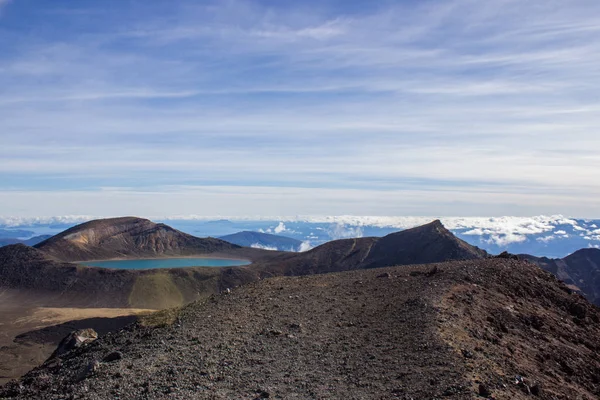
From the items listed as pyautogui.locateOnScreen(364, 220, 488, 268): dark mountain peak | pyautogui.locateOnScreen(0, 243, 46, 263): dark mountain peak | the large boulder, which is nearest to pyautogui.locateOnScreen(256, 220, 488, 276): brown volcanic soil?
pyautogui.locateOnScreen(364, 220, 488, 268): dark mountain peak

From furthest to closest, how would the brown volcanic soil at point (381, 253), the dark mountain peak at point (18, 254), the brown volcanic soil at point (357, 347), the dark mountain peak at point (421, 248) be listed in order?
1. the dark mountain peak at point (18, 254)
2. the brown volcanic soil at point (381, 253)
3. the dark mountain peak at point (421, 248)
4. the brown volcanic soil at point (357, 347)

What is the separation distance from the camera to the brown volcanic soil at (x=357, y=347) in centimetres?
1555

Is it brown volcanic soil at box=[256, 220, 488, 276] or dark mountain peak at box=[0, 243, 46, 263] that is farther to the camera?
dark mountain peak at box=[0, 243, 46, 263]

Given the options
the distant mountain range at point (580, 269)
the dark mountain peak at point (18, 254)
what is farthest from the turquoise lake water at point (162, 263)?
the distant mountain range at point (580, 269)

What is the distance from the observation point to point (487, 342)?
→ 1916cm

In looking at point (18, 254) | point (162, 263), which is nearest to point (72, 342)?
point (18, 254)

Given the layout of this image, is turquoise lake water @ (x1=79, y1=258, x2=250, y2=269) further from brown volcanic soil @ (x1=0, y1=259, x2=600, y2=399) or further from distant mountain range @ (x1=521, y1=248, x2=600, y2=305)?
brown volcanic soil @ (x1=0, y1=259, x2=600, y2=399)

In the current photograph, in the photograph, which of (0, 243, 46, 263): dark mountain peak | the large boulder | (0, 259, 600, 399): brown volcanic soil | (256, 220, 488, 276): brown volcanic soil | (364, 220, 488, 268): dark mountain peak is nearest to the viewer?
(0, 259, 600, 399): brown volcanic soil

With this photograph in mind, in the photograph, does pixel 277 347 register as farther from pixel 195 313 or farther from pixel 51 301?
pixel 51 301

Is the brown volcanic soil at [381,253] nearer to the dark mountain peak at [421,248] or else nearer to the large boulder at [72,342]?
the dark mountain peak at [421,248]

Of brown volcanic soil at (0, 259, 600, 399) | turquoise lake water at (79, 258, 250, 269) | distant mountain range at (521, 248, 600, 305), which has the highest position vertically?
brown volcanic soil at (0, 259, 600, 399)

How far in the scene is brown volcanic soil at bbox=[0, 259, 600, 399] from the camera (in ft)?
51.0

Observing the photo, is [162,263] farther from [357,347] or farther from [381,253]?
[357,347]

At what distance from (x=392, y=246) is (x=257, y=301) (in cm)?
11825
